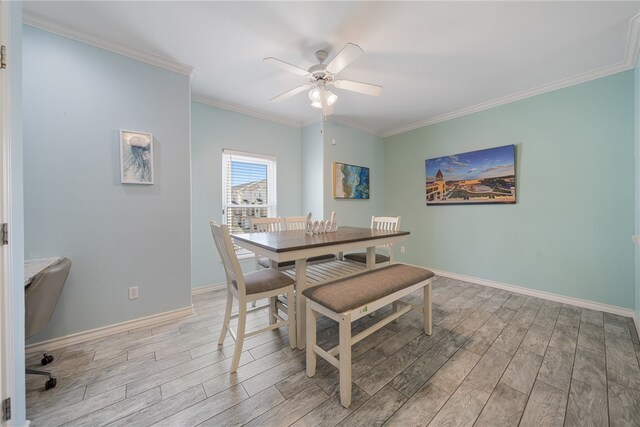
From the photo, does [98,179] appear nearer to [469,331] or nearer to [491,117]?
[469,331]

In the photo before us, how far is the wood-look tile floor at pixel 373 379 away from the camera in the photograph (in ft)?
4.11

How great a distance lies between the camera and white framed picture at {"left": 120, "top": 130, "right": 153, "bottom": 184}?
83.2 inches

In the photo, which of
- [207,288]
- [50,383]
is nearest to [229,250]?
[50,383]

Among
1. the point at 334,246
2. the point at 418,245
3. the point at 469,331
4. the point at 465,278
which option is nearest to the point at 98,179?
the point at 334,246

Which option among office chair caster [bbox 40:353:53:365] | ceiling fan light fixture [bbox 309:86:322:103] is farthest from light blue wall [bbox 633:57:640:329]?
office chair caster [bbox 40:353:53:365]

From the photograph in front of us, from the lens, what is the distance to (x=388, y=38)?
2.02 m

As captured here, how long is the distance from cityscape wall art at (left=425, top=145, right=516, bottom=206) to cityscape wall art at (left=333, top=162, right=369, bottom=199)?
42.0 inches

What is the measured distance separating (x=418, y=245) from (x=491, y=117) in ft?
7.20

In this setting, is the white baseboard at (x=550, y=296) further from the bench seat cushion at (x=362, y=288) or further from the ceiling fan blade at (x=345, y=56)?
the ceiling fan blade at (x=345, y=56)

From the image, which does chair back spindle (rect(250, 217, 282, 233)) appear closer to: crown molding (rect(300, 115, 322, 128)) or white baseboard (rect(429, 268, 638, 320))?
crown molding (rect(300, 115, 322, 128))

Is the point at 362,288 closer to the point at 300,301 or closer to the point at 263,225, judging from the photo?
the point at 300,301

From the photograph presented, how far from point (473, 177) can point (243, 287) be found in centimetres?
346

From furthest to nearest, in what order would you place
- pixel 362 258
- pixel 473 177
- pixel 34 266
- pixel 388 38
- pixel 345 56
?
pixel 473 177 → pixel 362 258 → pixel 388 38 → pixel 345 56 → pixel 34 266

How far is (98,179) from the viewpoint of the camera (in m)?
2.03
